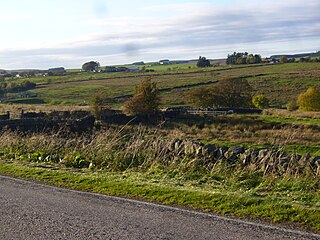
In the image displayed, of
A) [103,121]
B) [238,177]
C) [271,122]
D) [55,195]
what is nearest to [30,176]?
[55,195]

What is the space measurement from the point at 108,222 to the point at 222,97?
198 feet

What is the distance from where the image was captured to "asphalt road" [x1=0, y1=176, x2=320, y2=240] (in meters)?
6.10

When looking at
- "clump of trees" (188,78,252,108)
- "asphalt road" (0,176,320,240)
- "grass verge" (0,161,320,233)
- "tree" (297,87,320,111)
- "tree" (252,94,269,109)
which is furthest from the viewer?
"tree" (252,94,269,109)

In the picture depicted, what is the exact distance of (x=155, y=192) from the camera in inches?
328

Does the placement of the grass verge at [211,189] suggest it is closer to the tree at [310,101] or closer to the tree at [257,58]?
the tree at [310,101]

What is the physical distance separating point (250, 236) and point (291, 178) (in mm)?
3156

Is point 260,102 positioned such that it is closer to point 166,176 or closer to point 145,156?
point 145,156

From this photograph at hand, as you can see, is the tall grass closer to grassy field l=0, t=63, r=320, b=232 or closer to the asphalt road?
grassy field l=0, t=63, r=320, b=232

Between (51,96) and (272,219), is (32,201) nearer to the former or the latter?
(272,219)

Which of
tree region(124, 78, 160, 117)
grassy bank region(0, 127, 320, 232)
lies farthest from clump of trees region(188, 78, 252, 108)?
grassy bank region(0, 127, 320, 232)

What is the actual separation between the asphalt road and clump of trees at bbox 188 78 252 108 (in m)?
58.1

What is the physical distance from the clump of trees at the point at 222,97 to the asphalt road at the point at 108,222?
2286 inches

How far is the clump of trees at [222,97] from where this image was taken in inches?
2591

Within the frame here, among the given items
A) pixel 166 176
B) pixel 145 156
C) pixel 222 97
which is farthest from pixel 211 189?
pixel 222 97
